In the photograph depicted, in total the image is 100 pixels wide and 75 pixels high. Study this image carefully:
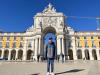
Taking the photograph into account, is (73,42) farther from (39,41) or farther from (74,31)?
(39,41)

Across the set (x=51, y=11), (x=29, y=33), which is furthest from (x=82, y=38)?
(x=29, y=33)

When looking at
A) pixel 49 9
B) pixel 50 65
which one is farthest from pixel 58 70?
pixel 49 9

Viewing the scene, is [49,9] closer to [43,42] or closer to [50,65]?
[43,42]

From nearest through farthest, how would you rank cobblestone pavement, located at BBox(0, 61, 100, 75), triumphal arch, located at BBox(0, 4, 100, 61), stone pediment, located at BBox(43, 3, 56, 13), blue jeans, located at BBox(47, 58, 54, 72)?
blue jeans, located at BBox(47, 58, 54, 72), cobblestone pavement, located at BBox(0, 61, 100, 75), triumphal arch, located at BBox(0, 4, 100, 61), stone pediment, located at BBox(43, 3, 56, 13)

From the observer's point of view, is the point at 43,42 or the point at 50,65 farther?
the point at 43,42

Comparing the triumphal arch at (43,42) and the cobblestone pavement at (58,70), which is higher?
the triumphal arch at (43,42)

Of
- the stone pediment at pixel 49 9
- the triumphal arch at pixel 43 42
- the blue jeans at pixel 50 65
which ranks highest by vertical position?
the stone pediment at pixel 49 9

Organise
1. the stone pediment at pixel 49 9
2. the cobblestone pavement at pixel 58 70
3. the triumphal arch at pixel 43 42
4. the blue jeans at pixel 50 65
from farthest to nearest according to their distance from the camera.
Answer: the stone pediment at pixel 49 9 → the triumphal arch at pixel 43 42 → the cobblestone pavement at pixel 58 70 → the blue jeans at pixel 50 65

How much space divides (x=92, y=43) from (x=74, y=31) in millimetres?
11369

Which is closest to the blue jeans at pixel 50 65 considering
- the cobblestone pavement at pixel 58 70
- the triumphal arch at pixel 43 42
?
the cobblestone pavement at pixel 58 70

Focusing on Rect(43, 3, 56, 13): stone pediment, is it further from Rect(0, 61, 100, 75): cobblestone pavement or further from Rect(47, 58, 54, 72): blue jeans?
Rect(47, 58, 54, 72): blue jeans

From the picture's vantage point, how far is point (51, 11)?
9412 centimetres

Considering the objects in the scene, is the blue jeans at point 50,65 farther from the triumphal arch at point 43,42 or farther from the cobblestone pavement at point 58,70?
the triumphal arch at point 43,42

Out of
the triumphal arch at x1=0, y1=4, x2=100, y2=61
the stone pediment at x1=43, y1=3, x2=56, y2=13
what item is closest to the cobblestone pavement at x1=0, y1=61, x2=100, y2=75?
the triumphal arch at x1=0, y1=4, x2=100, y2=61
